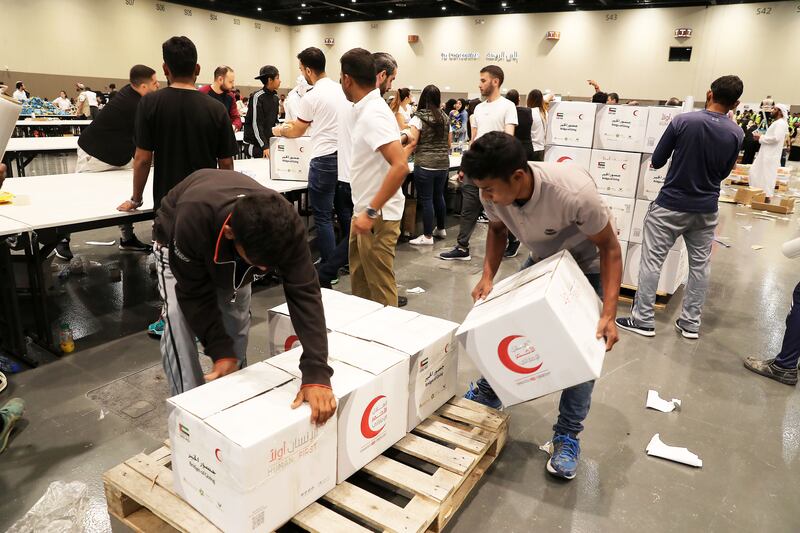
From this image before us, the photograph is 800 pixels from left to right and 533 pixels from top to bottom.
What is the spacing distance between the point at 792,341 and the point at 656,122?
1868mm

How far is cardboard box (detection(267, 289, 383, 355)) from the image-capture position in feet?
7.38

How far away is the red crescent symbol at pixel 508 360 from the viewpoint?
1.83 meters

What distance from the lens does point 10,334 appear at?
3031mm

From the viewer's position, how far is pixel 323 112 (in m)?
4.04

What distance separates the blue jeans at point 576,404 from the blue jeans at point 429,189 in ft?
11.7

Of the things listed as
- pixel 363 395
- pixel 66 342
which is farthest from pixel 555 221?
pixel 66 342

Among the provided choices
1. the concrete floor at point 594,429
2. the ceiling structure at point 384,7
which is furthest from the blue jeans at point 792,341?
the ceiling structure at point 384,7

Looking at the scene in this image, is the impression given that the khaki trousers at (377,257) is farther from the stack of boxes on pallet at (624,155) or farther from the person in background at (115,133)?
the person in background at (115,133)

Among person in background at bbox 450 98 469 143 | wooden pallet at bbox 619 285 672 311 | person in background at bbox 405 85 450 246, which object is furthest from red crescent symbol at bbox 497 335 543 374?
person in background at bbox 450 98 469 143

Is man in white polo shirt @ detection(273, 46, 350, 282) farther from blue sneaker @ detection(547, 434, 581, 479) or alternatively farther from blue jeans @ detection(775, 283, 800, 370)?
blue jeans @ detection(775, 283, 800, 370)

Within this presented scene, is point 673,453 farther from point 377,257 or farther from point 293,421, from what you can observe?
point 293,421

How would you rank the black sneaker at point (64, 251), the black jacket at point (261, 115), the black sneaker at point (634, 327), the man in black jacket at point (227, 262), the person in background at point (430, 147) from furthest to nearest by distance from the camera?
the black jacket at point (261, 115)
the person in background at point (430, 147)
the black sneaker at point (64, 251)
the black sneaker at point (634, 327)
the man in black jacket at point (227, 262)

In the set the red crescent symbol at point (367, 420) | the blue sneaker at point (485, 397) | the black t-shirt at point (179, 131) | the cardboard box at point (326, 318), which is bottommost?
the blue sneaker at point (485, 397)

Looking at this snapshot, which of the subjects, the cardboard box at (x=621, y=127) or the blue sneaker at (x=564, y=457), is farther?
the cardboard box at (x=621, y=127)
